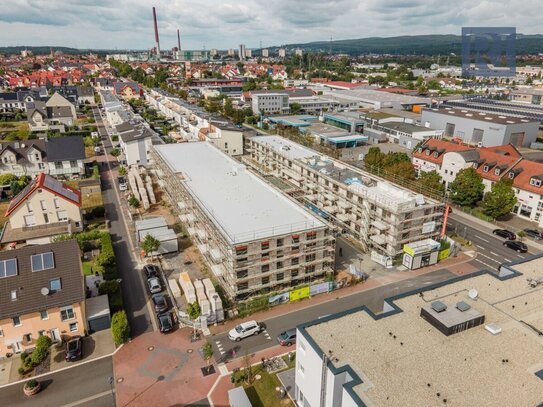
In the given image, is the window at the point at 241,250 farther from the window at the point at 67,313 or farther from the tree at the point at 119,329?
the window at the point at 67,313

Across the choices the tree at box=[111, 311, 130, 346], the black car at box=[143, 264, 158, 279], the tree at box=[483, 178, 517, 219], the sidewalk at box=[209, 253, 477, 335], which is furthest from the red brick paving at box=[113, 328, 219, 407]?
the tree at box=[483, 178, 517, 219]

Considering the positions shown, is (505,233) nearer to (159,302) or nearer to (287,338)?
(287,338)

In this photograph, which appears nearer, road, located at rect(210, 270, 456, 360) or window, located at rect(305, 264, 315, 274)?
road, located at rect(210, 270, 456, 360)

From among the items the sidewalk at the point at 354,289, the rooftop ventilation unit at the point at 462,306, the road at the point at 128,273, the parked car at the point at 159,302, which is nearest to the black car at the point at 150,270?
the road at the point at 128,273

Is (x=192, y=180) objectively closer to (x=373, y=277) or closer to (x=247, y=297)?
(x=247, y=297)

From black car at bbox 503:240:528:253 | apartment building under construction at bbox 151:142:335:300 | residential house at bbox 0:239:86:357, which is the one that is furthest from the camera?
black car at bbox 503:240:528:253

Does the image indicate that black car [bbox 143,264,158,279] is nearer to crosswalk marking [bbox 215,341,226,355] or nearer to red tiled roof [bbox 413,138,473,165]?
crosswalk marking [bbox 215,341,226,355]

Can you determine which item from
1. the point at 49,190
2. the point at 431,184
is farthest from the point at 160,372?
the point at 431,184
